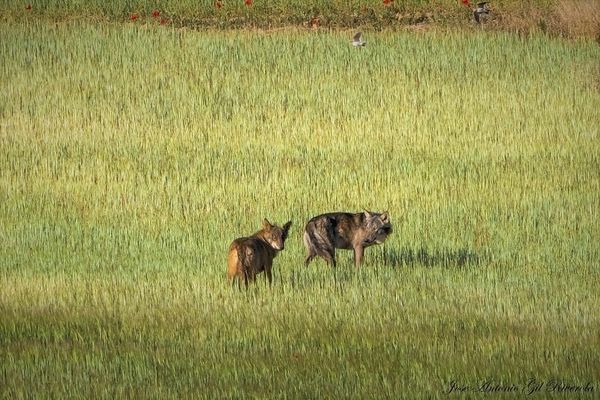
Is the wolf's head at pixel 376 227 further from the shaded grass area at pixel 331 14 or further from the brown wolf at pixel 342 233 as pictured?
the shaded grass area at pixel 331 14

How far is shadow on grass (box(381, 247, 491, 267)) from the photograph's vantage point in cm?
1324

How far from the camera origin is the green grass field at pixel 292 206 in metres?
9.84

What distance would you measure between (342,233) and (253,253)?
1631 millimetres

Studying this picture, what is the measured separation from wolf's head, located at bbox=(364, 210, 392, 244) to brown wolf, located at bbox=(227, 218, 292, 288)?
39.8 inches

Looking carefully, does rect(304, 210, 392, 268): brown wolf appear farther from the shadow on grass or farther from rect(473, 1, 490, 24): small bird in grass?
rect(473, 1, 490, 24): small bird in grass

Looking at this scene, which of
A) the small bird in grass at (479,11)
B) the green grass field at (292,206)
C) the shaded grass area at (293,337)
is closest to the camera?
the shaded grass area at (293,337)

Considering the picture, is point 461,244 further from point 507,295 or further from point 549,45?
point 549,45

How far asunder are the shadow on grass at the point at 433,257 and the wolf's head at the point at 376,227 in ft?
0.94

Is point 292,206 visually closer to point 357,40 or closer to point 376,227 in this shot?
point 376,227

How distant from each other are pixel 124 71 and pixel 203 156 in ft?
16.7

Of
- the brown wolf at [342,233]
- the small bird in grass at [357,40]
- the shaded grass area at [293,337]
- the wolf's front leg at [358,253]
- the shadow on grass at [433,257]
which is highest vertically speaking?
the small bird in grass at [357,40]

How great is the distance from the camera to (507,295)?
1167 cm

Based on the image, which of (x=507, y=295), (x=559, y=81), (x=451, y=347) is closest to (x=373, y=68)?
(x=559, y=81)

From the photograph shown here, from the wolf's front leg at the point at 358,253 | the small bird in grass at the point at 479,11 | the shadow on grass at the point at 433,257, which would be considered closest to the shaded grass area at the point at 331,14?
the small bird in grass at the point at 479,11
